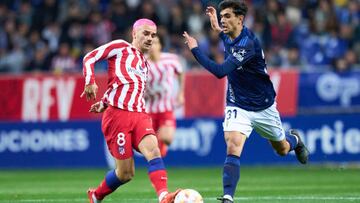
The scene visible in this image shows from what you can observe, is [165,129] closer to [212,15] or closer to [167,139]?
[167,139]

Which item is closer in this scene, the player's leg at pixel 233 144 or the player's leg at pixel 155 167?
the player's leg at pixel 155 167

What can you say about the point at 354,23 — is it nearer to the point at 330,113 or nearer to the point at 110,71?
the point at 330,113

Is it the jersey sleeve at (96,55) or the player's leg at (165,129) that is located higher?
the jersey sleeve at (96,55)

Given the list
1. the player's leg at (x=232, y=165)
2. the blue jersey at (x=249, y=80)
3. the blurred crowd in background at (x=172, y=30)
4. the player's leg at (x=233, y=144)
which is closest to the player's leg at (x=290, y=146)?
the blue jersey at (x=249, y=80)

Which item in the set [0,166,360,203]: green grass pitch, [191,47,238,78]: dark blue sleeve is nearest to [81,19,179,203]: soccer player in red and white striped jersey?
[191,47,238,78]: dark blue sleeve

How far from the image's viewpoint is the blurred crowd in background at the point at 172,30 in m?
19.7

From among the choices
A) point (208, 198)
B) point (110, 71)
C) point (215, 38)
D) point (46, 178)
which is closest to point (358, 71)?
point (215, 38)

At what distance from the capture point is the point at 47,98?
762 inches

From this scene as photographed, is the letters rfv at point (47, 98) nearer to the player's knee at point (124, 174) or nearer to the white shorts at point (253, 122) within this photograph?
the white shorts at point (253, 122)

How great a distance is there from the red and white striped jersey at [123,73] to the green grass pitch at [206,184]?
159cm

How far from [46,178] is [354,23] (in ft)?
25.4

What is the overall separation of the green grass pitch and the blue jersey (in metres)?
1.26

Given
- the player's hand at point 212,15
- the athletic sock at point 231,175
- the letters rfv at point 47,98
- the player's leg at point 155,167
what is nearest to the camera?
the player's leg at point 155,167

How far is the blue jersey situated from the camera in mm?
10180
